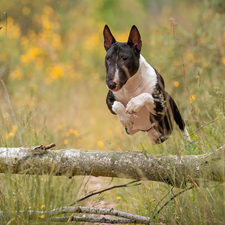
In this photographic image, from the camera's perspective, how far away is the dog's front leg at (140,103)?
2.39 meters

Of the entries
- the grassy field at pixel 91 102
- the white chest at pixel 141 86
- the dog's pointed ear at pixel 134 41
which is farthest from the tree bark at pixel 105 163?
the dog's pointed ear at pixel 134 41

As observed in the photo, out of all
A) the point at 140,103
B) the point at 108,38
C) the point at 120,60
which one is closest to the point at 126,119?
the point at 140,103

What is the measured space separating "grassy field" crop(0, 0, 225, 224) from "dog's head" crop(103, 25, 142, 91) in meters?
0.45

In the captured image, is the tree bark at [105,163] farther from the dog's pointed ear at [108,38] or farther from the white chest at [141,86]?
the dog's pointed ear at [108,38]

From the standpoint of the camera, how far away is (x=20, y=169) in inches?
83.5

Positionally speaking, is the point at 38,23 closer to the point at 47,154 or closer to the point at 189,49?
the point at 189,49

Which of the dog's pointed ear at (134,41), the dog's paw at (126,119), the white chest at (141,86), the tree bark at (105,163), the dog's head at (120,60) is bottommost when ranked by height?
the tree bark at (105,163)

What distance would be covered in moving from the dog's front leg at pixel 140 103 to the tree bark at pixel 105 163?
42 cm

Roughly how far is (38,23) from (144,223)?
37.6ft

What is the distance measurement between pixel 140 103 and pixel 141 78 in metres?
0.33

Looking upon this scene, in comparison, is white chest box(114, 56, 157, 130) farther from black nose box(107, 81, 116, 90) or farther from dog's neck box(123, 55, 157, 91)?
black nose box(107, 81, 116, 90)

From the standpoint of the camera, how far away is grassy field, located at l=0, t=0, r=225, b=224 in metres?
1.93

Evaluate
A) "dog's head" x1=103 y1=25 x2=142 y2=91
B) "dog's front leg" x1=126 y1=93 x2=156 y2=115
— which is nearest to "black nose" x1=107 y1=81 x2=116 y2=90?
"dog's head" x1=103 y1=25 x2=142 y2=91

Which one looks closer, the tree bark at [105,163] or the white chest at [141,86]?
the tree bark at [105,163]
